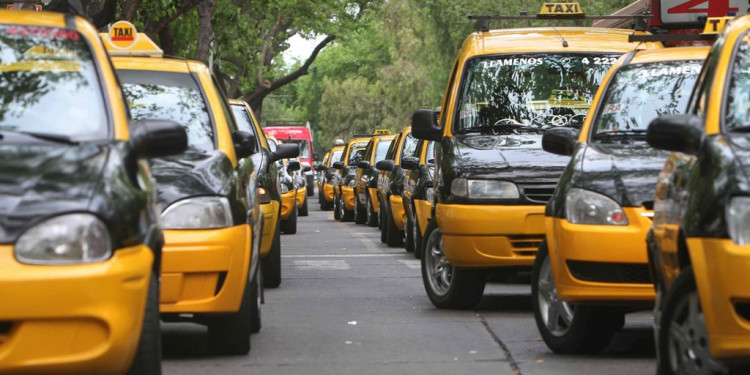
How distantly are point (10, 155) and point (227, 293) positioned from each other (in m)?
2.43

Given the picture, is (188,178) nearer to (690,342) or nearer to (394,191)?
(690,342)

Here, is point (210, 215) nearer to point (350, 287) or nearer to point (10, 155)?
point (10, 155)

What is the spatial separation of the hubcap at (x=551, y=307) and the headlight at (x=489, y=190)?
1.90 meters

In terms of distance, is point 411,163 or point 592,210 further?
point 411,163

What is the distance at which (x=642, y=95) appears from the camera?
9859 millimetres

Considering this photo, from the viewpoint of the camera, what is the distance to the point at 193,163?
8367mm

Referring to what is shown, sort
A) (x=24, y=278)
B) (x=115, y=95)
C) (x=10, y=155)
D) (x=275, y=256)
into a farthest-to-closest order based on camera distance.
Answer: (x=275, y=256), (x=115, y=95), (x=10, y=155), (x=24, y=278)

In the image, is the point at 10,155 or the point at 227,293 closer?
the point at 10,155

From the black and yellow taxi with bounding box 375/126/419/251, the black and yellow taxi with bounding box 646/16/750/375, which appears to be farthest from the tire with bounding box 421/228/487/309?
the black and yellow taxi with bounding box 375/126/419/251

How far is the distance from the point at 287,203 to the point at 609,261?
1507 centimetres

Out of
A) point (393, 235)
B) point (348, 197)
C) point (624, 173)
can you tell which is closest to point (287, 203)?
point (393, 235)

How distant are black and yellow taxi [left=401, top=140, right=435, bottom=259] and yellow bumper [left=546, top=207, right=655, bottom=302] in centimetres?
569

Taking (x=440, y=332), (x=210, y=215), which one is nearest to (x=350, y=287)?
(x=440, y=332)

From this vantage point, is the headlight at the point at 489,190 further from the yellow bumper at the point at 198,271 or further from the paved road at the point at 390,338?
the yellow bumper at the point at 198,271
